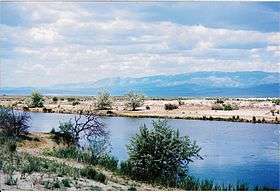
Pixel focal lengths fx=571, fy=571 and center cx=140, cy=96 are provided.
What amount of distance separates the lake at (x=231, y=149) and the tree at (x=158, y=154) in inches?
105

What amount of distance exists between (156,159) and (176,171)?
1003mm

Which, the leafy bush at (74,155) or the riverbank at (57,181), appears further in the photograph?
the leafy bush at (74,155)

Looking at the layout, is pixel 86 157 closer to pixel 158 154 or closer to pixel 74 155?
pixel 74 155

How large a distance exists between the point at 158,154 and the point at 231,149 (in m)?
13.5

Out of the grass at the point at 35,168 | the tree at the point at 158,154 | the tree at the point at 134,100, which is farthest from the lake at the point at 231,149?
the tree at the point at 134,100

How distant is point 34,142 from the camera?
31250 mm

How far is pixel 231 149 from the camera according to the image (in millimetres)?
36688

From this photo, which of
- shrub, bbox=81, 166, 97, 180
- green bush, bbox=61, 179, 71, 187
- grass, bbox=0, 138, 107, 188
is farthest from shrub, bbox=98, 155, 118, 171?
green bush, bbox=61, 179, 71, 187

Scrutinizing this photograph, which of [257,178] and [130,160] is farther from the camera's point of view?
[257,178]

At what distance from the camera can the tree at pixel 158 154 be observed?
78.6 ft

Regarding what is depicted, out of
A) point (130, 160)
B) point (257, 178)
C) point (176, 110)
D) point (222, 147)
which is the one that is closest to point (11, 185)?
point (130, 160)

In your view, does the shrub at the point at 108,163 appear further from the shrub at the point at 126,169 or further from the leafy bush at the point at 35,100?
the leafy bush at the point at 35,100

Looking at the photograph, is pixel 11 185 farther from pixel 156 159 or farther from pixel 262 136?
pixel 262 136

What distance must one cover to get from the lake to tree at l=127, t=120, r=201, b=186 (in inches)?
105
